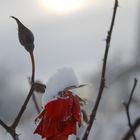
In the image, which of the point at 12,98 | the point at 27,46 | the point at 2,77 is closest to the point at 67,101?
the point at 27,46

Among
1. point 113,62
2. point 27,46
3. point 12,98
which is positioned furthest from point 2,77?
point 27,46

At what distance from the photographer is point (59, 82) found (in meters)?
1.17

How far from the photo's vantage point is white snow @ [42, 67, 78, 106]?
114 centimetres

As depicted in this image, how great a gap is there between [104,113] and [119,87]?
19cm

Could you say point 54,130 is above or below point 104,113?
above

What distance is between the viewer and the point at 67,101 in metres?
1.12

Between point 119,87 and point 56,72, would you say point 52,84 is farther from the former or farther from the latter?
point 119,87

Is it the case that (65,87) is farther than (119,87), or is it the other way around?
(119,87)

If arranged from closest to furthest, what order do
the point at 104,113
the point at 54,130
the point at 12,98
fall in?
the point at 54,130, the point at 104,113, the point at 12,98

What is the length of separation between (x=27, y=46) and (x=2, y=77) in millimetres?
2784

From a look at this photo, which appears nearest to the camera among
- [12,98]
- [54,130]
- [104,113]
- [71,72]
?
[54,130]

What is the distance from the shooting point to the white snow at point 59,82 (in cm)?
114

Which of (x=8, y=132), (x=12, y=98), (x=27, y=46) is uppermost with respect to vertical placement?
(x=27, y=46)

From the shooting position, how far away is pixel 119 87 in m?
3.62
